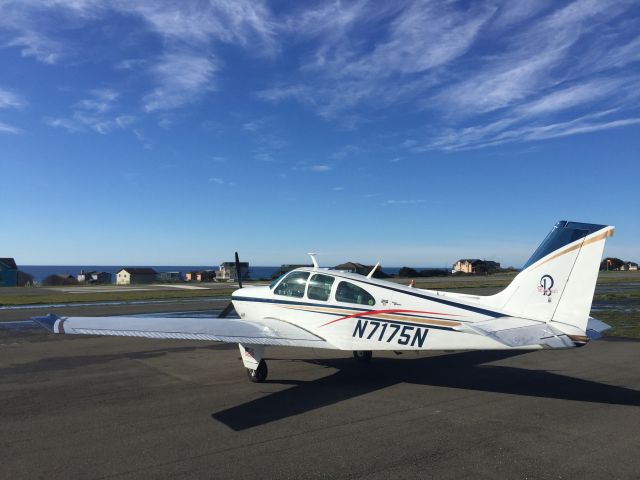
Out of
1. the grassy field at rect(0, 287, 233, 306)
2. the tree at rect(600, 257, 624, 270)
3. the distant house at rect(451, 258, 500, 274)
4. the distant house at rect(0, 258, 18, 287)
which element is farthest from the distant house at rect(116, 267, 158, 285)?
the tree at rect(600, 257, 624, 270)

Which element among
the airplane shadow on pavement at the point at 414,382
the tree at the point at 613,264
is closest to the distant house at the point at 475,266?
the tree at the point at 613,264

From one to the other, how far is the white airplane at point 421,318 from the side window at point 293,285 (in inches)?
1.2

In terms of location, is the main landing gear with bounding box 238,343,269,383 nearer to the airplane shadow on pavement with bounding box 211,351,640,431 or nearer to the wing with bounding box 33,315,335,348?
the wing with bounding box 33,315,335,348

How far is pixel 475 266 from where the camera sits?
10688cm

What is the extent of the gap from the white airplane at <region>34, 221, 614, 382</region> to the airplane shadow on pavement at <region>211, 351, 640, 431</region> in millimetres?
803

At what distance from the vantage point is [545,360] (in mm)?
11125

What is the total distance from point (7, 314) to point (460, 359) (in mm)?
18583

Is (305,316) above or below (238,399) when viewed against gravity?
above

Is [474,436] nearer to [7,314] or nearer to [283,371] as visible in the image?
[283,371]

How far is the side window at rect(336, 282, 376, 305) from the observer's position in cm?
867

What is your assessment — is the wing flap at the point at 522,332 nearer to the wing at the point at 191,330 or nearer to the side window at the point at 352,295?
the side window at the point at 352,295

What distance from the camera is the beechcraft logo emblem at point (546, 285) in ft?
25.7

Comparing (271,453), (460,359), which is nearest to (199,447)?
(271,453)

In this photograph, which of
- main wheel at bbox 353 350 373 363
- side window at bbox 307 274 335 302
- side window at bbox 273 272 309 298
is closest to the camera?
side window at bbox 307 274 335 302
